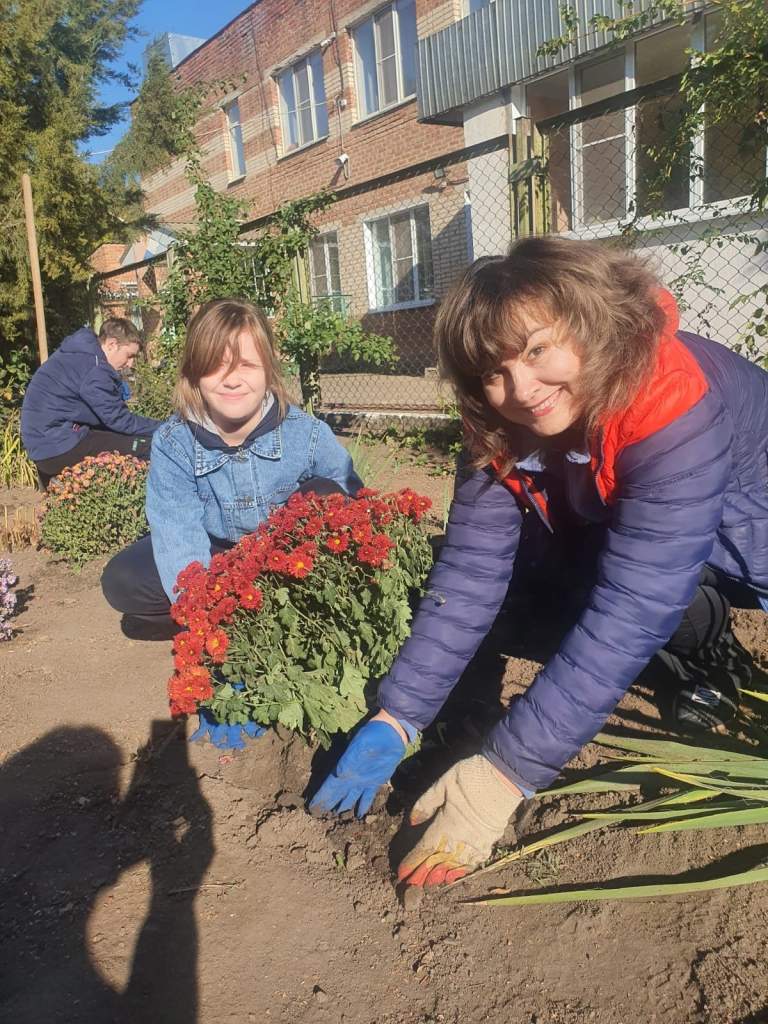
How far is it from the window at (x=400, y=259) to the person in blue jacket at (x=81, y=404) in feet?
23.8

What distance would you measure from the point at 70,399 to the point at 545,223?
331 cm

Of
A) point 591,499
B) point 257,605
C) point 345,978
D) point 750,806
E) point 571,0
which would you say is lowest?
point 345,978

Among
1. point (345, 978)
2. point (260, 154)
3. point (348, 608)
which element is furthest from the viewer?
point (260, 154)

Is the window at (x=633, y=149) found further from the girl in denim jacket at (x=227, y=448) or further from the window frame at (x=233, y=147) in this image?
the window frame at (x=233, y=147)

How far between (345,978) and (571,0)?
28.7 feet

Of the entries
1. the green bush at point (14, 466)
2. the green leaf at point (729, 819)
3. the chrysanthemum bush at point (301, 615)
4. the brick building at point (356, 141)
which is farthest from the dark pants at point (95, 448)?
the brick building at point (356, 141)

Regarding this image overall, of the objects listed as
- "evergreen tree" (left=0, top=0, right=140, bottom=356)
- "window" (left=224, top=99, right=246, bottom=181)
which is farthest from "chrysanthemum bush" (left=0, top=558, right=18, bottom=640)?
"window" (left=224, top=99, right=246, bottom=181)

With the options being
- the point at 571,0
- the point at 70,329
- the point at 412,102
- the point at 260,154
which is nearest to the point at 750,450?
the point at 571,0

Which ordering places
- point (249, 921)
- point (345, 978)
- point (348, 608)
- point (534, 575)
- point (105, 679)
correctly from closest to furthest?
1. point (345, 978)
2. point (249, 921)
3. point (348, 608)
4. point (534, 575)
5. point (105, 679)

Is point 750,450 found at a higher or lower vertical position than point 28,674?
higher

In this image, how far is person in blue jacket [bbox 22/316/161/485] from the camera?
16.2 ft

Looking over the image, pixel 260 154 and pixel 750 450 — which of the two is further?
pixel 260 154

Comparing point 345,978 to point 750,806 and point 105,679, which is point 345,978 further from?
point 105,679

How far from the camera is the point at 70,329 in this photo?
10.3 meters
